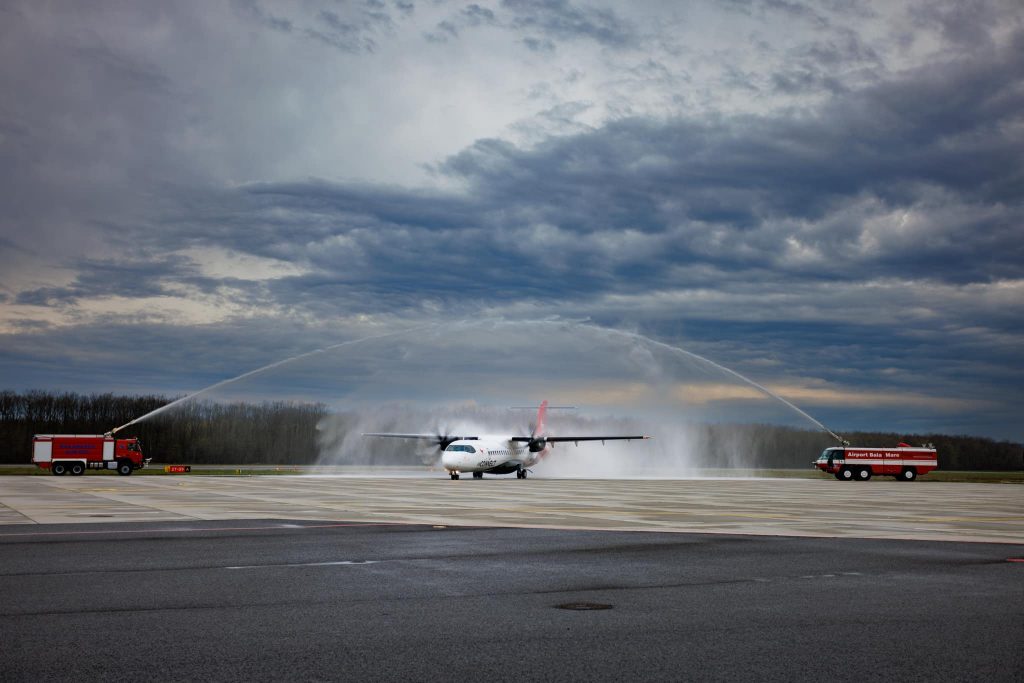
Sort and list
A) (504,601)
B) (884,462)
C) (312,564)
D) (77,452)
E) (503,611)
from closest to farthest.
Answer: (503,611) < (504,601) < (312,564) < (77,452) < (884,462)

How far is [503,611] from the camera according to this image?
1127 centimetres

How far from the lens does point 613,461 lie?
355ft

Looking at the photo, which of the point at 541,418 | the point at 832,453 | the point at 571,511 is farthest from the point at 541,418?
the point at 571,511

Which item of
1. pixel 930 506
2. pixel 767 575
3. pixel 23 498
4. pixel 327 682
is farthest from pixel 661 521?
pixel 23 498

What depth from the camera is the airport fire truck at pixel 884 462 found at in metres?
75.9

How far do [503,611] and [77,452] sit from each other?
227 feet

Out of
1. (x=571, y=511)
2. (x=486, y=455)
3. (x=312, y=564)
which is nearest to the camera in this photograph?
(x=312, y=564)

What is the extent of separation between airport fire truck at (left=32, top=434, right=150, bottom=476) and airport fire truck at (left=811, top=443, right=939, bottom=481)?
60204 mm

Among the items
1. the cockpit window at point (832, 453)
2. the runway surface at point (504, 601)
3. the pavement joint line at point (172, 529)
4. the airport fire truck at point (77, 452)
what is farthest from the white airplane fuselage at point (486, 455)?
the pavement joint line at point (172, 529)

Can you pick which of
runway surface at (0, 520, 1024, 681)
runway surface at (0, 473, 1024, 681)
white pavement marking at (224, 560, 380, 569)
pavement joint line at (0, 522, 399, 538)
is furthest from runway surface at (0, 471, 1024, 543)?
white pavement marking at (224, 560, 380, 569)

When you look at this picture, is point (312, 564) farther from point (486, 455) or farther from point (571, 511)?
point (486, 455)

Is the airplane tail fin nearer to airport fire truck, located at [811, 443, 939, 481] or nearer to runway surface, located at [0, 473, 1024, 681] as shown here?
airport fire truck, located at [811, 443, 939, 481]

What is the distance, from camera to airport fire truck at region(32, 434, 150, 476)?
229ft

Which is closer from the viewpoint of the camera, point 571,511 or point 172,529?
point 172,529
